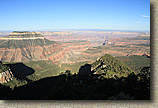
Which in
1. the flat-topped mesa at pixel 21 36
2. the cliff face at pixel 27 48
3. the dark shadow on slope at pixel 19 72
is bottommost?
the dark shadow on slope at pixel 19 72

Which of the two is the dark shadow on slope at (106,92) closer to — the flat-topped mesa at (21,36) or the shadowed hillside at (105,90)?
the shadowed hillside at (105,90)

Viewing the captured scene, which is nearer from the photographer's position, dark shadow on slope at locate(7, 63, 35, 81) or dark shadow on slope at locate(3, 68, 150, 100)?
dark shadow on slope at locate(3, 68, 150, 100)

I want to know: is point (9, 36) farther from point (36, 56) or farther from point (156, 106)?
point (156, 106)

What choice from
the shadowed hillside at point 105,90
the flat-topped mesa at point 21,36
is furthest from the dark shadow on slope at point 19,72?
the flat-topped mesa at point 21,36

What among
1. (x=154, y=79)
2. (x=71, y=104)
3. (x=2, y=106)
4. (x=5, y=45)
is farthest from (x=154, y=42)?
(x=5, y=45)

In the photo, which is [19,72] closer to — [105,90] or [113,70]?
[113,70]

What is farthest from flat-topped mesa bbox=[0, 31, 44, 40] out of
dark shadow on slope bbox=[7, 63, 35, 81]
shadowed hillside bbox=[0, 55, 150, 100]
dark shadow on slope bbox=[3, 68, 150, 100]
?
dark shadow on slope bbox=[3, 68, 150, 100]

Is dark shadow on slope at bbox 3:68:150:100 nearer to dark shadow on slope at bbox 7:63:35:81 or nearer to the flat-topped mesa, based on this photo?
dark shadow on slope at bbox 7:63:35:81

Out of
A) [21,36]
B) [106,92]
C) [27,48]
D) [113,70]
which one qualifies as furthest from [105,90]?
[21,36]

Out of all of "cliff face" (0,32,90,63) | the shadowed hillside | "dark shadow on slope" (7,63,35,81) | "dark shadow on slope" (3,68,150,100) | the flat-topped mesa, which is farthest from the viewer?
the flat-topped mesa

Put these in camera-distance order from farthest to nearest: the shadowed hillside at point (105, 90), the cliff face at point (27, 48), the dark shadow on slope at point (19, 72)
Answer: the cliff face at point (27, 48), the dark shadow on slope at point (19, 72), the shadowed hillside at point (105, 90)

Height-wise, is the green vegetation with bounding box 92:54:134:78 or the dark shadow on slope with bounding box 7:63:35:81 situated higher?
the green vegetation with bounding box 92:54:134:78

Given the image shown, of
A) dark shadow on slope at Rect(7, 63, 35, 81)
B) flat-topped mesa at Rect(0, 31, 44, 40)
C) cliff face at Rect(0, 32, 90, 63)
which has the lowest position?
dark shadow on slope at Rect(7, 63, 35, 81)

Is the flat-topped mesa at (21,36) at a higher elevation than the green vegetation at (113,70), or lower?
higher
